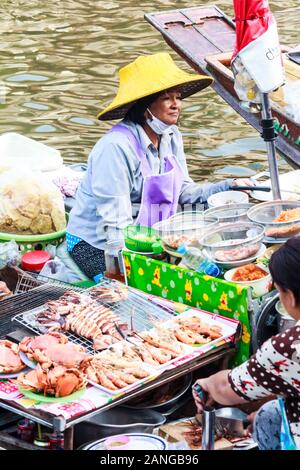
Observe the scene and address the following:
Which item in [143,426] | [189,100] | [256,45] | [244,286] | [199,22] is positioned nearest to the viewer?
[143,426]

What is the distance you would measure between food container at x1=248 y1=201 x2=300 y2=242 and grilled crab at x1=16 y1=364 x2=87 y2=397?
4.17ft

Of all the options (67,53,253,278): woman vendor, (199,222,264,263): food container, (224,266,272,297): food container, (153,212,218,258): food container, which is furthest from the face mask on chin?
(224,266,272,297): food container

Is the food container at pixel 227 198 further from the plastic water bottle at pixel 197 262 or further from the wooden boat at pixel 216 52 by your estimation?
the wooden boat at pixel 216 52

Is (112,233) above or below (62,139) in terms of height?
above

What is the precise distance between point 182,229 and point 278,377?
1.61m

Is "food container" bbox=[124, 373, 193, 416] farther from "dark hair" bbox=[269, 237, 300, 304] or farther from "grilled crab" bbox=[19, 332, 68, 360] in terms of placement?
"dark hair" bbox=[269, 237, 300, 304]

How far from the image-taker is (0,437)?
3.90 meters

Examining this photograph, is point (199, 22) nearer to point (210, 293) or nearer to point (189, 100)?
point (189, 100)

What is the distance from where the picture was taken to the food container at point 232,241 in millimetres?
4441

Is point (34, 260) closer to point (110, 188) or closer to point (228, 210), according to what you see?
point (110, 188)

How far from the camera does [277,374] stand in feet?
10.6
